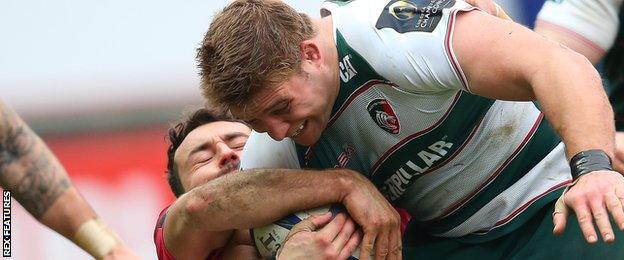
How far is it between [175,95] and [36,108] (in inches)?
30.4

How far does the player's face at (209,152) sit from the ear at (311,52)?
1.05 meters

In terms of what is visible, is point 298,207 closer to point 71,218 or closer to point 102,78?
point 71,218

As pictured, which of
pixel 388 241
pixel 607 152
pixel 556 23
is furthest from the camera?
pixel 556 23

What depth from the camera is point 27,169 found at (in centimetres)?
387

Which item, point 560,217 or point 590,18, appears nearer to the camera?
point 560,217

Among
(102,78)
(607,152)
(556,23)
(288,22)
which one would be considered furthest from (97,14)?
(607,152)

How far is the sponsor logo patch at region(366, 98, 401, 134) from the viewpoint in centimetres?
391

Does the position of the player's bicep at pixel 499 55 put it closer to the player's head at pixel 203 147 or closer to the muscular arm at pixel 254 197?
the muscular arm at pixel 254 197

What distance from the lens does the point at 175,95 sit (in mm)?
7422

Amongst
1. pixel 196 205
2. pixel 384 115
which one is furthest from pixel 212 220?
pixel 384 115

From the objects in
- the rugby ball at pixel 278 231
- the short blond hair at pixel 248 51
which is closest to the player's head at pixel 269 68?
the short blond hair at pixel 248 51

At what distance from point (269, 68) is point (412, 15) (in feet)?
1.41

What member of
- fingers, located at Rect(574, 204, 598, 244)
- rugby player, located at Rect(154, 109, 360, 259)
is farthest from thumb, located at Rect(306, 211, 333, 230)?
fingers, located at Rect(574, 204, 598, 244)

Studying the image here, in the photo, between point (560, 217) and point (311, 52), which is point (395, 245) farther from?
point (560, 217)
